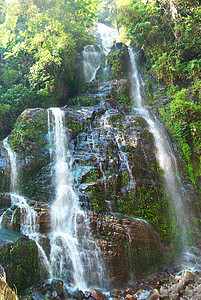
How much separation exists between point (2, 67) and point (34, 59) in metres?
2.15

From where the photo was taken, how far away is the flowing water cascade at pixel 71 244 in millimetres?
6078

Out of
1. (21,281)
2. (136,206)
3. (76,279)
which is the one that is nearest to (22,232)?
(21,281)

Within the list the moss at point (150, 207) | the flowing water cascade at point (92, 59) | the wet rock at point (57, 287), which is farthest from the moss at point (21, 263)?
the flowing water cascade at point (92, 59)

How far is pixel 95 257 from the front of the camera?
241 inches

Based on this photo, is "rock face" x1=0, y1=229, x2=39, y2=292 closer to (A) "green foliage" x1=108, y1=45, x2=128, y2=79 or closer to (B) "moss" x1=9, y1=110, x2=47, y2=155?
(B) "moss" x1=9, y1=110, x2=47, y2=155

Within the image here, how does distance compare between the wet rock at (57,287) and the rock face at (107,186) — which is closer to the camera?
the wet rock at (57,287)

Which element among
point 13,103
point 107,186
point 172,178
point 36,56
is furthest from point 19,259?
point 36,56

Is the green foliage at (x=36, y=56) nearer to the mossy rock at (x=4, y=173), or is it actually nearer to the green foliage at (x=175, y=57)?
the mossy rock at (x=4, y=173)

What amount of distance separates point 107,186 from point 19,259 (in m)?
3.75

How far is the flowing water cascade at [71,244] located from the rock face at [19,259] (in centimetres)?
68

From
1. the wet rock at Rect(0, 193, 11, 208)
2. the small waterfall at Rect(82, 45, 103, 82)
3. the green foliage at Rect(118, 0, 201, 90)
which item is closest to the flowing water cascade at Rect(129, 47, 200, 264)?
the green foliage at Rect(118, 0, 201, 90)

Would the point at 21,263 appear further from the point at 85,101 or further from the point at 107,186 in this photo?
the point at 85,101

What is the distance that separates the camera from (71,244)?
642cm

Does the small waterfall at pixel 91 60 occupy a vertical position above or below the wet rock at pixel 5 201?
above
